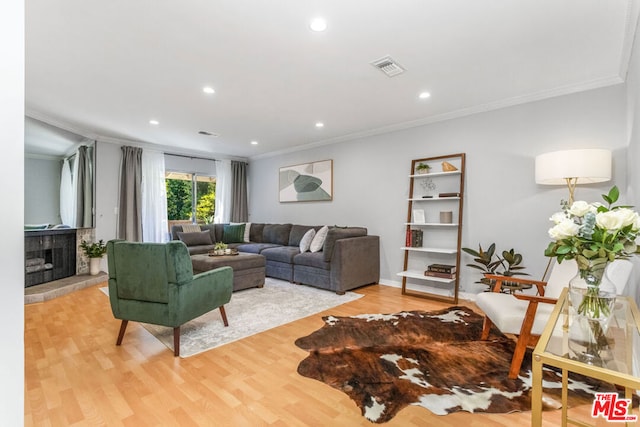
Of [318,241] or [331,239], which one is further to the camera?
[318,241]

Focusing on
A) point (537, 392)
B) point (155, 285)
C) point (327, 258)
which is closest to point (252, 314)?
point (155, 285)

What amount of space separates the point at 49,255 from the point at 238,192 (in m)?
3.52

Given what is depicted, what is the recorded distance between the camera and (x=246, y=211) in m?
7.20

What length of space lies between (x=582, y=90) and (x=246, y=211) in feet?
20.3

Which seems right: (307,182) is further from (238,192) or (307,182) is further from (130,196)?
(130,196)

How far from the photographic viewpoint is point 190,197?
6.64 metres

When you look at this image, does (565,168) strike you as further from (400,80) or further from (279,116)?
(279,116)

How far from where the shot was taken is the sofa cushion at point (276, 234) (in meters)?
5.73

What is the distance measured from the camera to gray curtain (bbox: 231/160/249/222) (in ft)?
23.0

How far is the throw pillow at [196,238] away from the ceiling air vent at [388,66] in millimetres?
4453

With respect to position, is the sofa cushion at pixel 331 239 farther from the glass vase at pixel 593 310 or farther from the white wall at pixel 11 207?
the white wall at pixel 11 207

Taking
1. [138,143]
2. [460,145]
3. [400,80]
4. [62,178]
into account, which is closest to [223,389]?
[400,80]

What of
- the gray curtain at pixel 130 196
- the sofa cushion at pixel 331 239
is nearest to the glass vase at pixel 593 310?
the sofa cushion at pixel 331 239

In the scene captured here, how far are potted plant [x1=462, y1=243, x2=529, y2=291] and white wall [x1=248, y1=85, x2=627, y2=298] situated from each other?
0.47ft
